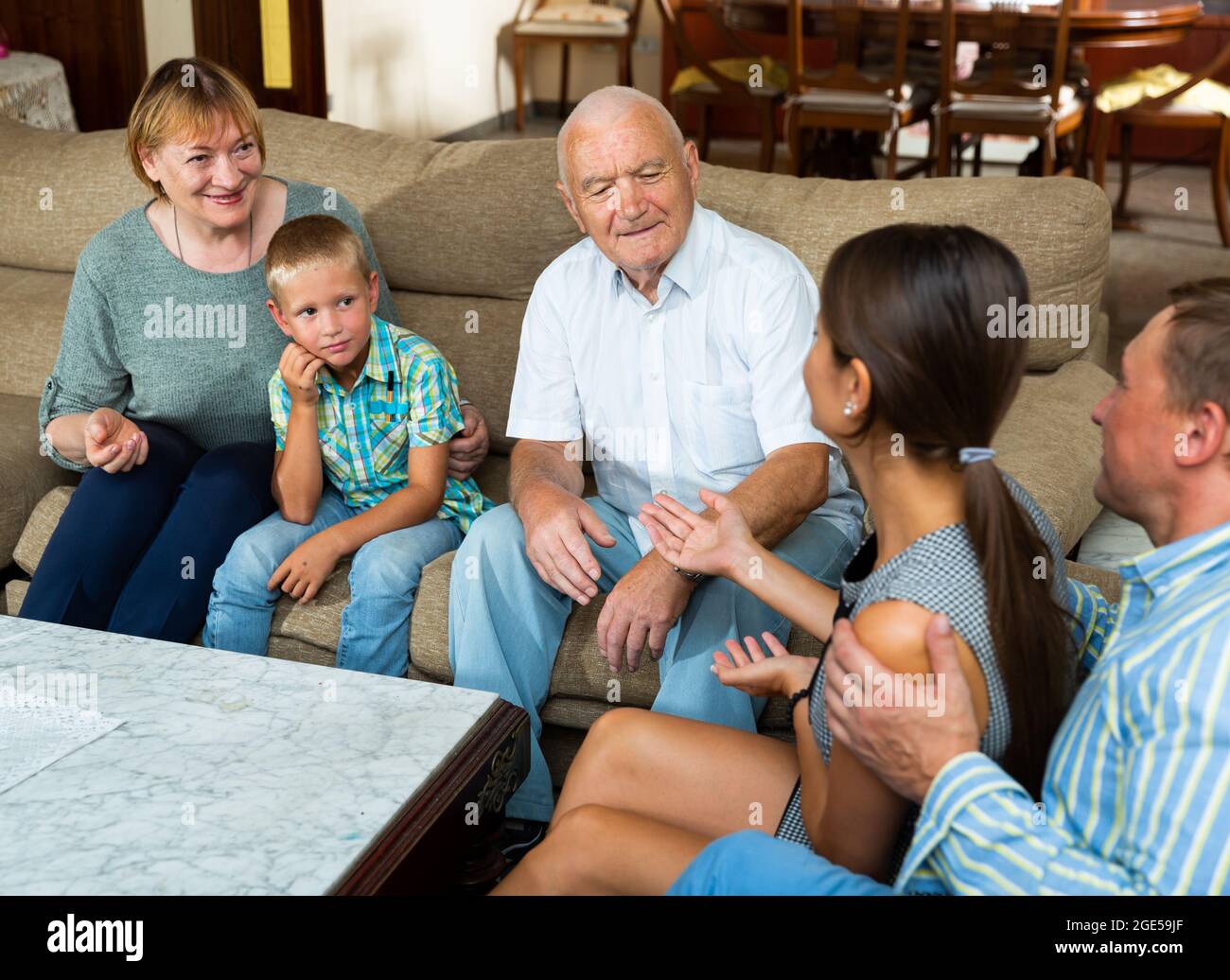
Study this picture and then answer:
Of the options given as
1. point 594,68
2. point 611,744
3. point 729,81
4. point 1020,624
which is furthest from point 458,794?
point 594,68

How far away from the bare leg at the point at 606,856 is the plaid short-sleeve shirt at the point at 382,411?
819 mm

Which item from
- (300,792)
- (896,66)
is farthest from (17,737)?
(896,66)

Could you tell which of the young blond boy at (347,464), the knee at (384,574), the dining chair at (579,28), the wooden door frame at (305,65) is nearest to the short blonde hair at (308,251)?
the young blond boy at (347,464)

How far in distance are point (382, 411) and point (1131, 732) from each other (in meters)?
1.25

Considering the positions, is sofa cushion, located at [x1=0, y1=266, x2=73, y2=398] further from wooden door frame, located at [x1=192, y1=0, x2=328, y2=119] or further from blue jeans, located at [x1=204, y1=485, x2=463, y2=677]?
wooden door frame, located at [x1=192, y1=0, x2=328, y2=119]

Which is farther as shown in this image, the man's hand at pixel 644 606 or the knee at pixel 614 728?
the man's hand at pixel 644 606

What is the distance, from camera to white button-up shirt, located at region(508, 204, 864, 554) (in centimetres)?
172

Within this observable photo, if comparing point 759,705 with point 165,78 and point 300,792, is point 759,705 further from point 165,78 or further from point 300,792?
point 165,78

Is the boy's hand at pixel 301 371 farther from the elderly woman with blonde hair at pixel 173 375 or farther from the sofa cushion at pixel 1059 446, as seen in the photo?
the sofa cushion at pixel 1059 446

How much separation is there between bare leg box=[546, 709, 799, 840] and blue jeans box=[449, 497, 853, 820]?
29cm

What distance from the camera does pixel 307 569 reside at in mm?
1805

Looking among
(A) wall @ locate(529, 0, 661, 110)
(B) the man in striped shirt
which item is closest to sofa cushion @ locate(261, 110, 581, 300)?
(B) the man in striped shirt

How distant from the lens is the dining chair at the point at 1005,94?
4.30 meters

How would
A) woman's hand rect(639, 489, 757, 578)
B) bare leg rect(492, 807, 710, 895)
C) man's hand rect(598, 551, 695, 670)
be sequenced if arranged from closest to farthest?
bare leg rect(492, 807, 710, 895) < woman's hand rect(639, 489, 757, 578) < man's hand rect(598, 551, 695, 670)
